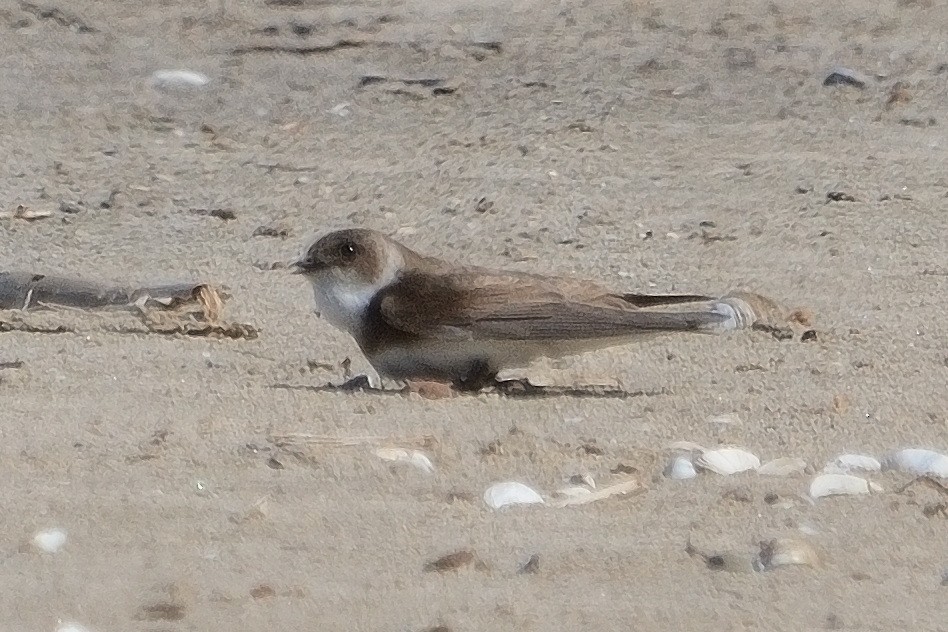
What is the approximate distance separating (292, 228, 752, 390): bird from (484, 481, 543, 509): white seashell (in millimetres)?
1136

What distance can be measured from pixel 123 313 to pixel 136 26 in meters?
3.41

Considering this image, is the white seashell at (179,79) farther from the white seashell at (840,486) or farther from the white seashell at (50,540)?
the white seashell at (840,486)

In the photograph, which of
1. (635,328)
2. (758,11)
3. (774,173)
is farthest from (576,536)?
(758,11)

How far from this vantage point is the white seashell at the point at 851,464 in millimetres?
4133

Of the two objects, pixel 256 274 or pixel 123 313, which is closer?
pixel 123 313

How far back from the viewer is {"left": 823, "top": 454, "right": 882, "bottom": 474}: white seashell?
4133 mm

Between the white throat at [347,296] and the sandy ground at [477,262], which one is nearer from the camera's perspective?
the sandy ground at [477,262]

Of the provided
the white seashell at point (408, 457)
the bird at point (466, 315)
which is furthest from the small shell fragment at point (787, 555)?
the bird at point (466, 315)

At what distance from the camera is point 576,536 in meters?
3.67

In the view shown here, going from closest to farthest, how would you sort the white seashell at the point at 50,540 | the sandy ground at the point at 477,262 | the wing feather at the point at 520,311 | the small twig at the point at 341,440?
the sandy ground at the point at 477,262 → the white seashell at the point at 50,540 → the small twig at the point at 341,440 → the wing feather at the point at 520,311

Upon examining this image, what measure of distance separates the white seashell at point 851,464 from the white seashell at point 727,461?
0.61 ft

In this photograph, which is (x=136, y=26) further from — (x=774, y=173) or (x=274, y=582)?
(x=274, y=582)

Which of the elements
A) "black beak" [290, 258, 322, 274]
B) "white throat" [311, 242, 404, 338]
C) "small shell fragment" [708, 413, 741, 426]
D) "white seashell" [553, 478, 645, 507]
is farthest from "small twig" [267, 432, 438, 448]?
"black beak" [290, 258, 322, 274]

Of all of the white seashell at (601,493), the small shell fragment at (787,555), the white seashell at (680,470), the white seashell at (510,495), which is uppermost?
the small shell fragment at (787,555)
